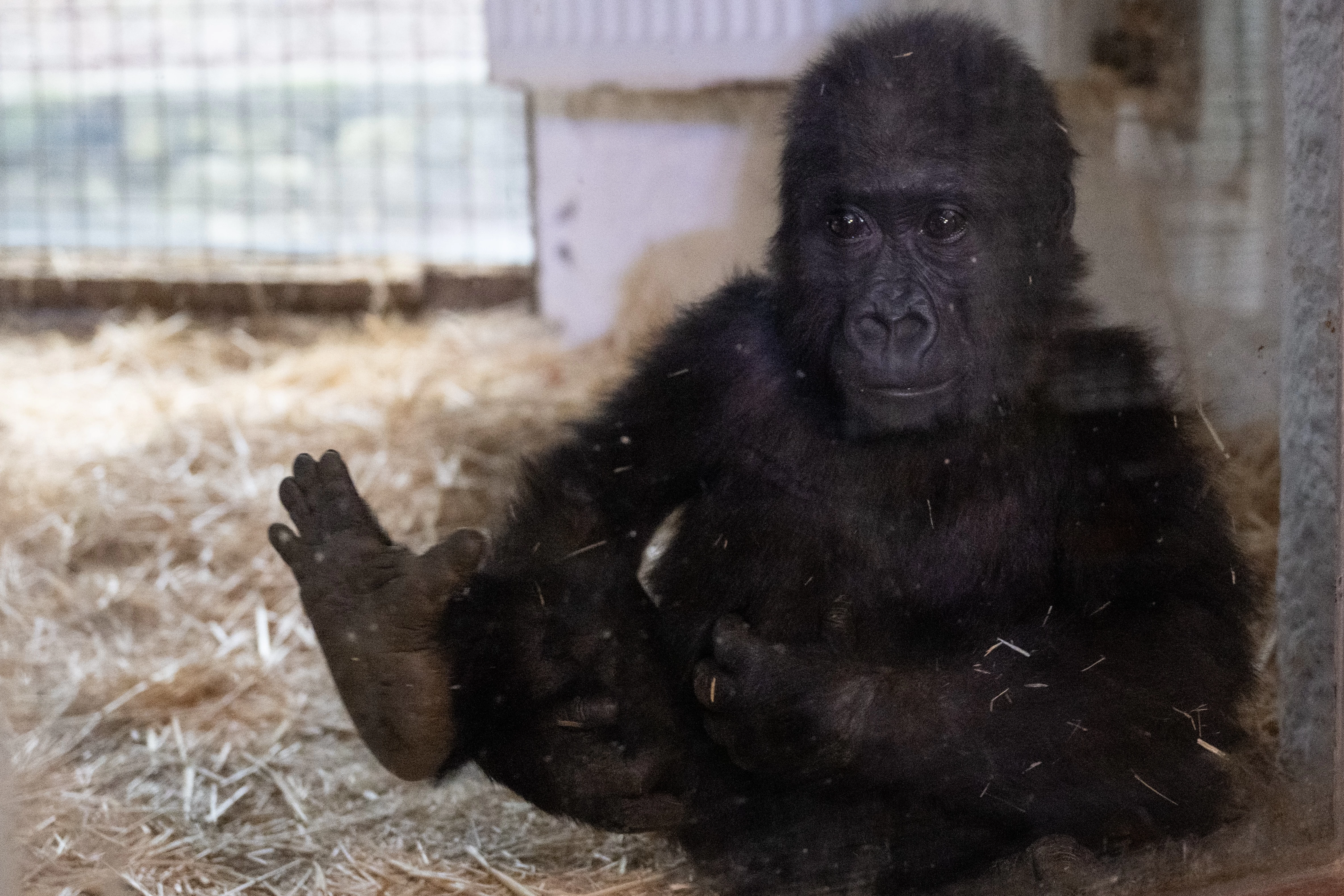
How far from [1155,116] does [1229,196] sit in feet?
1.24

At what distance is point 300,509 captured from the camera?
2271 millimetres

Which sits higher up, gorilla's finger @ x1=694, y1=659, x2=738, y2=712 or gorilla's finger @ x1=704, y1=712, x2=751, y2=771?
gorilla's finger @ x1=694, y1=659, x2=738, y2=712

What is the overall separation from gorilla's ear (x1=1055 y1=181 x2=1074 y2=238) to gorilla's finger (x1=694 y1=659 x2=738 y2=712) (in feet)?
3.10

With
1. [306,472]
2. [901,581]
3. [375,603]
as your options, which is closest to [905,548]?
[901,581]

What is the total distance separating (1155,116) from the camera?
3.62m

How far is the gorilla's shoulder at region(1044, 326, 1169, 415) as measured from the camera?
7.32 feet

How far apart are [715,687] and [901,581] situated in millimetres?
367

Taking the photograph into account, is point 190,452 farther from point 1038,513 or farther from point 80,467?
point 1038,513

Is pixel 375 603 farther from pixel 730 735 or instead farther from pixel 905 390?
pixel 905 390

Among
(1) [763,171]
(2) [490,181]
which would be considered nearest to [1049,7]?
(1) [763,171]

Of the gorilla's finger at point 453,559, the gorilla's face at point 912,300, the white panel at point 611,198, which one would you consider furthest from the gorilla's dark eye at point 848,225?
the white panel at point 611,198

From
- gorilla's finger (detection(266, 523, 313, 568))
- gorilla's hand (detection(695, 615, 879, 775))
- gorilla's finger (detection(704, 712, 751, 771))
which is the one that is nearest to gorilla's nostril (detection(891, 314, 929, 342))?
gorilla's hand (detection(695, 615, 879, 775))

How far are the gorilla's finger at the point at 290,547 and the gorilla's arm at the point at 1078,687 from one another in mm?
685

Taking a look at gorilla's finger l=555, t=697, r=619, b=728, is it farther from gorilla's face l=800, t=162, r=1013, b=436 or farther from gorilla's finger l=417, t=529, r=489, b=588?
gorilla's face l=800, t=162, r=1013, b=436
